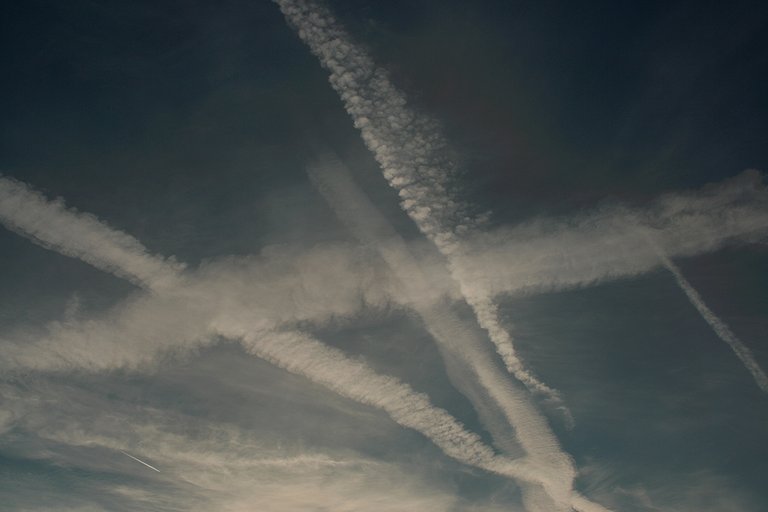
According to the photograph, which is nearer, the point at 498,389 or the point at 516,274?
the point at 516,274

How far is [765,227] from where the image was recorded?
1036cm

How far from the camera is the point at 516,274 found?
1144 centimetres

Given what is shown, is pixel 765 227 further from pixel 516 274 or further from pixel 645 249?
pixel 516 274

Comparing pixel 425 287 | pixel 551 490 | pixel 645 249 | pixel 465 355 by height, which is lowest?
pixel 551 490

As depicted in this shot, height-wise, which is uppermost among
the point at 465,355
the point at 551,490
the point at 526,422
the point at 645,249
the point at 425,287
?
the point at 645,249

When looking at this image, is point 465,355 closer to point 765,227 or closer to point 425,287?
point 425,287

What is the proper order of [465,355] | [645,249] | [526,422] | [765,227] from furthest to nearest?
1. [526,422]
2. [465,355]
3. [645,249]
4. [765,227]

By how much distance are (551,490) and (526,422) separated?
13.6ft

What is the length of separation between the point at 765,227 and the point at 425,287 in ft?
24.7

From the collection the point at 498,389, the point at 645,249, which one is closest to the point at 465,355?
the point at 498,389

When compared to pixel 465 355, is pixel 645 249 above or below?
above

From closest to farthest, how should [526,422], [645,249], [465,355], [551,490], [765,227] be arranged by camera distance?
[765,227]
[645,249]
[465,355]
[526,422]
[551,490]

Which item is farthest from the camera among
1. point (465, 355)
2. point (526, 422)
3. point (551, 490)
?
point (551, 490)

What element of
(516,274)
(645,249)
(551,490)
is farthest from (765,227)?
(551,490)
